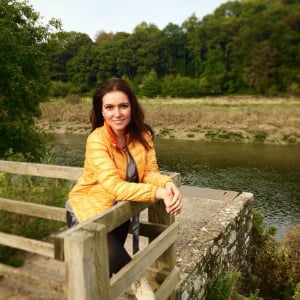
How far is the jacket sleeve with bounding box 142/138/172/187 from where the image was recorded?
2.44 metres

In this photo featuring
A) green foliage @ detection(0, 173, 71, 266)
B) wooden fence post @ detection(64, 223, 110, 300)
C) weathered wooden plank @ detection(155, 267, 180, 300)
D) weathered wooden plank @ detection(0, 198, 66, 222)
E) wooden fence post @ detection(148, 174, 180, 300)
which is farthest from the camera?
green foliage @ detection(0, 173, 71, 266)

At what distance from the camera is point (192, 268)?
3748mm

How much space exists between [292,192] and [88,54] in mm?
56776

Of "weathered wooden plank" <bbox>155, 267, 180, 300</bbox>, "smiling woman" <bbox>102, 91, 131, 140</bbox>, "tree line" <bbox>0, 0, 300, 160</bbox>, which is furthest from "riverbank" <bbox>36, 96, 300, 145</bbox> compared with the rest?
"smiling woman" <bbox>102, 91, 131, 140</bbox>

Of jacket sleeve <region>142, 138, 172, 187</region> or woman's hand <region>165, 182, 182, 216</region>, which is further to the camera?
jacket sleeve <region>142, 138, 172, 187</region>

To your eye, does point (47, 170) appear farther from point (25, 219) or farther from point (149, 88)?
point (149, 88)

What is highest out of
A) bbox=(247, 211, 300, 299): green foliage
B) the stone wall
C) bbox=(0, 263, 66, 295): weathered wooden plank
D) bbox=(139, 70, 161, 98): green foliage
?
bbox=(139, 70, 161, 98): green foliage

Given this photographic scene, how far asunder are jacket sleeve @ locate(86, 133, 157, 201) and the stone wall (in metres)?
1.60

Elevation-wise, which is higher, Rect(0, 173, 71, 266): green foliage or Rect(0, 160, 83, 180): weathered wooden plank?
Rect(0, 160, 83, 180): weathered wooden plank

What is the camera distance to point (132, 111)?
2576 millimetres

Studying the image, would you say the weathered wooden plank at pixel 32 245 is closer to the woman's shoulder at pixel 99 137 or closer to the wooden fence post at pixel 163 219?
the wooden fence post at pixel 163 219

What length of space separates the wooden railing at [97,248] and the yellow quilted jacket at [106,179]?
109mm

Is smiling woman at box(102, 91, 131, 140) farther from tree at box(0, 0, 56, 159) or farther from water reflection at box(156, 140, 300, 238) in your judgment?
water reflection at box(156, 140, 300, 238)

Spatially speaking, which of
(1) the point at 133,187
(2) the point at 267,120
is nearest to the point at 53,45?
(1) the point at 133,187
